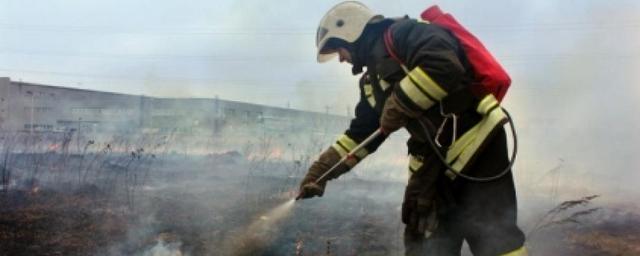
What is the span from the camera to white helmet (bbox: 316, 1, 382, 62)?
8.52 ft

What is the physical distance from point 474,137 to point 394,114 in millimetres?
401

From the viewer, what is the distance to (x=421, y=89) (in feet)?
7.37

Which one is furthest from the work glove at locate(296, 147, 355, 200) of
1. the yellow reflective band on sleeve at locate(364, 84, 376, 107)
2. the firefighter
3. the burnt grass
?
the burnt grass

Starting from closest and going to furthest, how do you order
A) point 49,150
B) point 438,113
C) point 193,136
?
1. point 438,113
2. point 49,150
3. point 193,136

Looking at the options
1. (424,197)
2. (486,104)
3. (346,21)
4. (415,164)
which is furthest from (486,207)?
(346,21)

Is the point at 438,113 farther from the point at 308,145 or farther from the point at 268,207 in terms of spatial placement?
the point at 308,145

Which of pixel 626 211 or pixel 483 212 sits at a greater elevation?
pixel 483 212

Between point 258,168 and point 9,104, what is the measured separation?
10.1 meters

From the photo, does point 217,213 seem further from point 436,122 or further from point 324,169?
point 436,122

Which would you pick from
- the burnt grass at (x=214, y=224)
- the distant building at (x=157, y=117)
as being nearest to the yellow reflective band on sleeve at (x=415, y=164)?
the burnt grass at (x=214, y=224)

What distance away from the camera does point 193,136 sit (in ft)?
41.5

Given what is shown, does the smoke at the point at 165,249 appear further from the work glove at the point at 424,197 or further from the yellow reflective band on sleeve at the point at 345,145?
the work glove at the point at 424,197

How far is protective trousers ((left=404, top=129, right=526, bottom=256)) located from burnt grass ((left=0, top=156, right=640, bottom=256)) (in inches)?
91.0

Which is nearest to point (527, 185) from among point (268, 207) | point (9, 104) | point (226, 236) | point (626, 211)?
point (626, 211)
